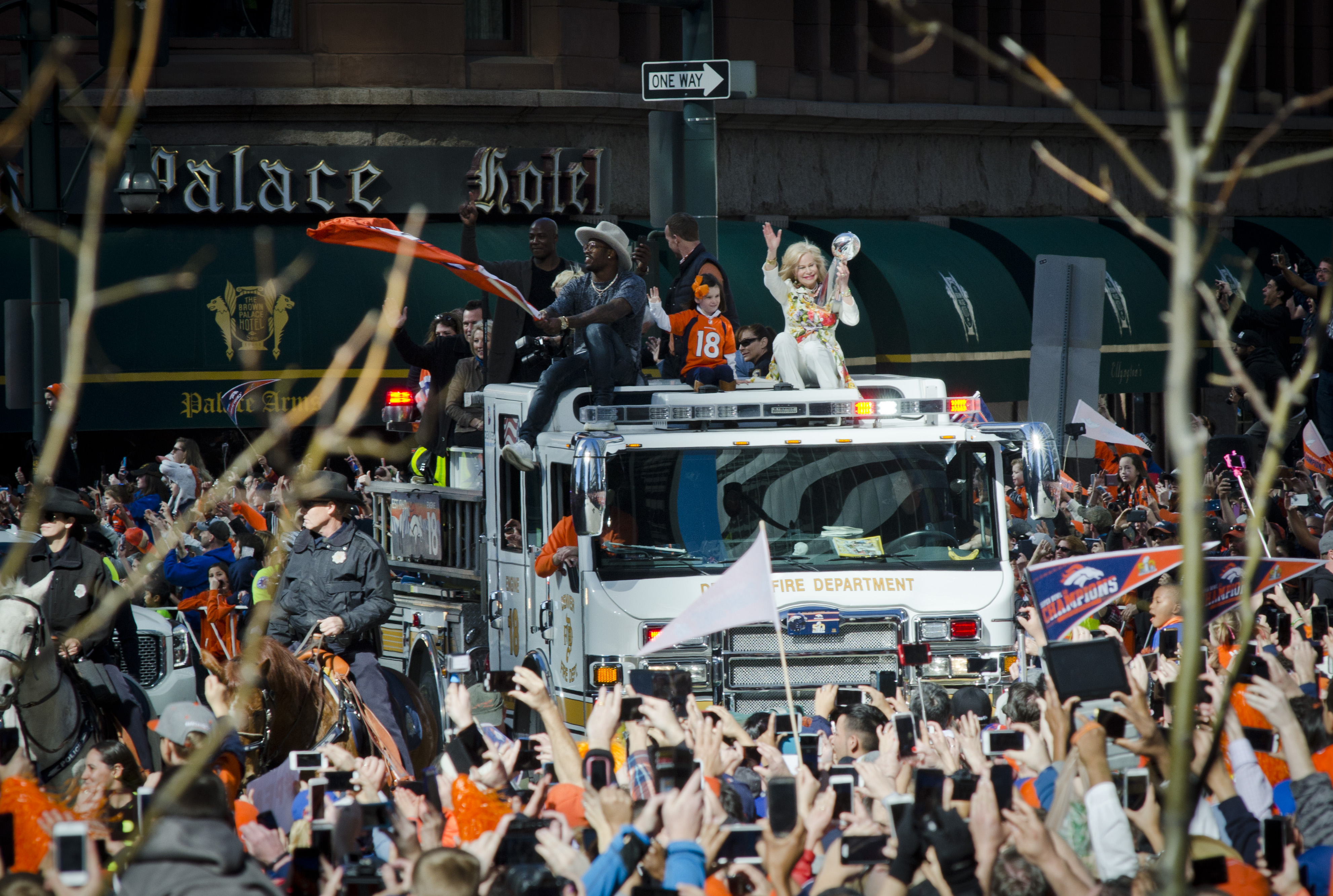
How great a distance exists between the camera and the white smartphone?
12.3 ft

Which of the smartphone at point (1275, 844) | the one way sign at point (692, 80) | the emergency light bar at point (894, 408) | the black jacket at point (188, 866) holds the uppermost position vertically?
the one way sign at point (692, 80)

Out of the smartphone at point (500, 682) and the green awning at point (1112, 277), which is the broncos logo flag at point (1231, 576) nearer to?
the smartphone at point (500, 682)

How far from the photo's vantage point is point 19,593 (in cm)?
807

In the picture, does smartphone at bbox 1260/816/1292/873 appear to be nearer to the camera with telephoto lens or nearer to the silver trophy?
the silver trophy

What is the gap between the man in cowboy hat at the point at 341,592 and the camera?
1040cm

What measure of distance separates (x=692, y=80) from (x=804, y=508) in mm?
3794

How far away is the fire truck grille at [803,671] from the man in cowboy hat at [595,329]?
1.92 m

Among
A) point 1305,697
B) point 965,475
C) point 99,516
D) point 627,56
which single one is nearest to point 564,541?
point 965,475

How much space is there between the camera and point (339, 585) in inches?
419

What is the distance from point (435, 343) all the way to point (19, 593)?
6204mm

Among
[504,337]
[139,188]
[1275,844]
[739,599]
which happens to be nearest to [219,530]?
[139,188]

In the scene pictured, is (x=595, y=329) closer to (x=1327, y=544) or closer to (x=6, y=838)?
(x=1327, y=544)

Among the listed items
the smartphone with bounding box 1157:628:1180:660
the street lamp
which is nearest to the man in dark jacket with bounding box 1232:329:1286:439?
the smartphone with bounding box 1157:628:1180:660

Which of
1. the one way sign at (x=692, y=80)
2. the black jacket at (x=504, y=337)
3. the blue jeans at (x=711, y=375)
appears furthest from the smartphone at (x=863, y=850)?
the one way sign at (x=692, y=80)
